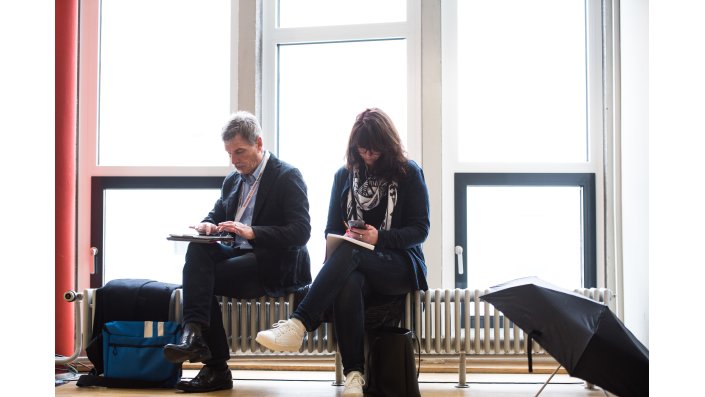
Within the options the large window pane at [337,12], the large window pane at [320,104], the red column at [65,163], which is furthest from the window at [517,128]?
the red column at [65,163]

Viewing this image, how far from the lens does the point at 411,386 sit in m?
2.42

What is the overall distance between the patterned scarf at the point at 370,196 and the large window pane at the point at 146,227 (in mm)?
1128

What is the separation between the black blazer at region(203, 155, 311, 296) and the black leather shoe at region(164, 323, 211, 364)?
1.17 ft

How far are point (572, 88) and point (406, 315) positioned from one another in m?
1.60

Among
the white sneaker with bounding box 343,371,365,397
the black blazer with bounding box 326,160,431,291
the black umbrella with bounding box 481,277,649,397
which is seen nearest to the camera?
the black umbrella with bounding box 481,277,649,397

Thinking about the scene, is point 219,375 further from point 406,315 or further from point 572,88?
point 572,88

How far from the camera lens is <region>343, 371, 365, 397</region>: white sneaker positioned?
231 cm

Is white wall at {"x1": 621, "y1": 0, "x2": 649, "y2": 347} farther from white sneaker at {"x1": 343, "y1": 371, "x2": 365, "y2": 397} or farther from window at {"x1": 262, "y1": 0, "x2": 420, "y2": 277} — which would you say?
white sneaker at {"x1": 343, "y1": 371, "x2": 365, "y2": 397}

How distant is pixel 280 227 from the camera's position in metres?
2.68

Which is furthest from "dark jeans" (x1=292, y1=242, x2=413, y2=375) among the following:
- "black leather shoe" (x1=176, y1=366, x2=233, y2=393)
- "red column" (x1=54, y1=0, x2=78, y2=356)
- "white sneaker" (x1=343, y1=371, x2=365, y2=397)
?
"red column" (x1=54, y1=0, x2=78, y2=356)

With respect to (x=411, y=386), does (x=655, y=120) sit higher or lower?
higher

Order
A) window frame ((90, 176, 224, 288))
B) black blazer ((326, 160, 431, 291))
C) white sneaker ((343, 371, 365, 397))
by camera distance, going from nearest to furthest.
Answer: white sneaker ((343, 371, 365, 397)) < black blazer ((326, 160, 431, 291)) < window frame ((90, 176, 224, 288))

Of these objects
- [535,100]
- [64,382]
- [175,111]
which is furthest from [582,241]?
[64,382]

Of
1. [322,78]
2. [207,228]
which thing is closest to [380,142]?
[207,228]
